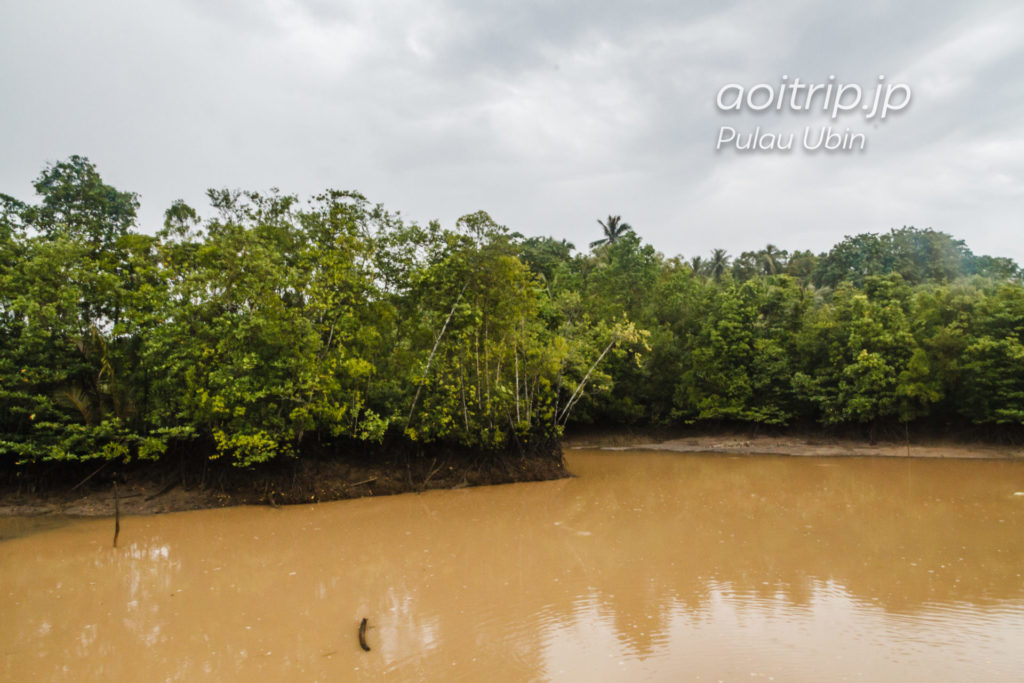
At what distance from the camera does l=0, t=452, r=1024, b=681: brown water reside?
620cm

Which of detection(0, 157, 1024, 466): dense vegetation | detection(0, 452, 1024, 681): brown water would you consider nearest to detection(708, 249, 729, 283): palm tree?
detection(0, 157, 1024, 466): dense vegetation

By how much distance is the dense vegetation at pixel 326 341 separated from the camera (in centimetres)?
1384

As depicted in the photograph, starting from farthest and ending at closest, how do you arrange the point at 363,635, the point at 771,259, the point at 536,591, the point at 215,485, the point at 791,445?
the point at 771,259
the point at 791,445
the point at 215,485
the point at 536,591
the point at 363,635

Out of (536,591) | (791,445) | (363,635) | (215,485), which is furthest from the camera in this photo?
(791,445)

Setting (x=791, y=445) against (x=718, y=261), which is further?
(x=718, y=261)

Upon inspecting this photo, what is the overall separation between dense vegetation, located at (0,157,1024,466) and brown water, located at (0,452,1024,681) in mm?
2436

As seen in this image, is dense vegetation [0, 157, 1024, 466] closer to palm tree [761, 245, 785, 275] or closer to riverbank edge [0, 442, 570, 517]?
riverbank edge [0, 442, 570, 517]

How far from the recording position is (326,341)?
15.6m

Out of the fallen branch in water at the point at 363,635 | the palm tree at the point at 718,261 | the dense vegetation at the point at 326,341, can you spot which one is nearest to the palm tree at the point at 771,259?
the palm tree at the point at 718,261

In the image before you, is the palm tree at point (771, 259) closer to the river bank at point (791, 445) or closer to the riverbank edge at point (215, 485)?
the river bank at point (791, 445)

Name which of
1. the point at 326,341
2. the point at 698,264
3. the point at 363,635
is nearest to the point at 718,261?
the point at 698,264

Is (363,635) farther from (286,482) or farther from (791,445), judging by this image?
(791,445)

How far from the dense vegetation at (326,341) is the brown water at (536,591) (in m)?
2.44

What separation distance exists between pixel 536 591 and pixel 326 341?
944 cm
